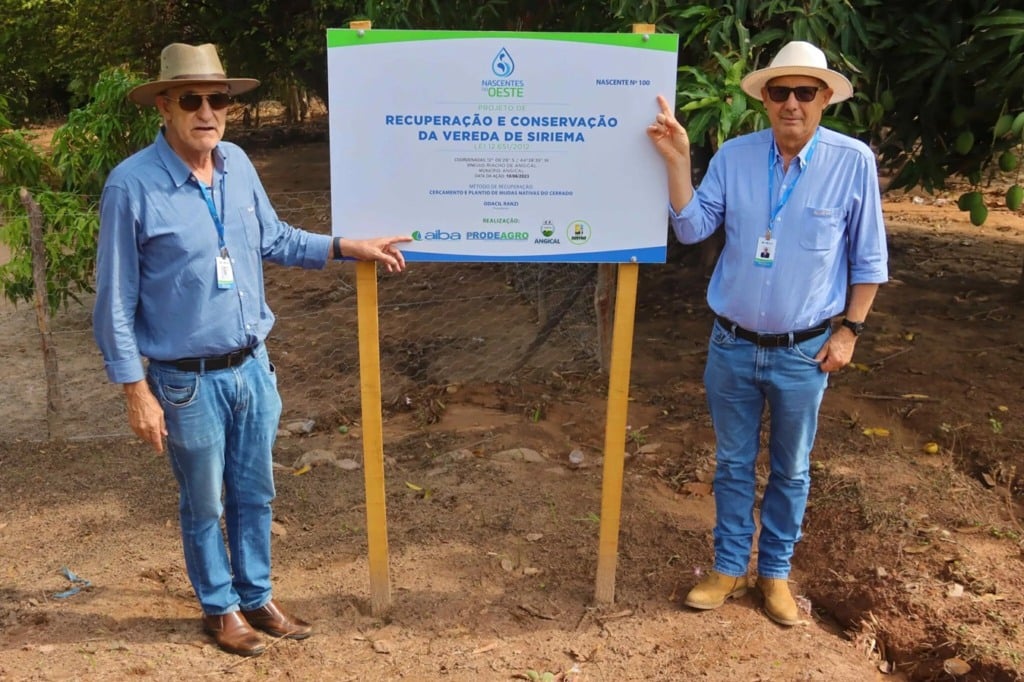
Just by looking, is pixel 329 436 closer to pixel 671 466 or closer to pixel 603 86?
pixel 671 466

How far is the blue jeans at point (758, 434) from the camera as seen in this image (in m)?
3.42

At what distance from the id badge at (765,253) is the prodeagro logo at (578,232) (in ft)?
1.89

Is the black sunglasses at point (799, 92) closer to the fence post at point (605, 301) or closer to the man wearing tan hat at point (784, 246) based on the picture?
the man wearing tan hat at point (784, 246)

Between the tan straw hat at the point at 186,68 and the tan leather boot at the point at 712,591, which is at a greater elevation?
the tan straw hat at the point at 186,68

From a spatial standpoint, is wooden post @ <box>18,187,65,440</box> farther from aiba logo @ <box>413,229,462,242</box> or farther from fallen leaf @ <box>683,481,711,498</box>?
fallen leaf @ <box>683,481,711,498</box>

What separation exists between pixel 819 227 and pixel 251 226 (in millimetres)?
1847

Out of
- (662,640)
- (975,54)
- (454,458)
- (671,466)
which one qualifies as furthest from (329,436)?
(975,54)

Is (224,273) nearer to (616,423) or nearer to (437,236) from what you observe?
(437,236)

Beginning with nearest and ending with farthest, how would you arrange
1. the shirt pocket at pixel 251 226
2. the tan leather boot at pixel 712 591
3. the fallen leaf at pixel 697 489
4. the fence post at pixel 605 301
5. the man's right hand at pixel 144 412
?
1. the man's right hand at pixel 144 412
2. the shirt pocket at pixel 251 226
3. the tan leather boot at pixel 712 591
4. the fallen leaf at pixel 697 489
5. the fence post at pixel 605 301

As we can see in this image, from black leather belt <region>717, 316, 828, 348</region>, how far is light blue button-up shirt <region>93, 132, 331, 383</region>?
1.62 meters

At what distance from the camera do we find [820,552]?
4.32m

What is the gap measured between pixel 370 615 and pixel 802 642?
1.62 meters

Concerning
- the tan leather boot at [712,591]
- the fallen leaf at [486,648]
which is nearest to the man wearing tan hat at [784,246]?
the tan leather boot at [712,591]

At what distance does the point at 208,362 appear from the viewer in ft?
10.4
